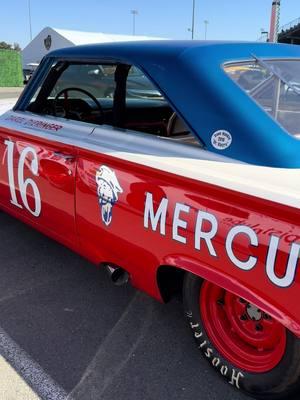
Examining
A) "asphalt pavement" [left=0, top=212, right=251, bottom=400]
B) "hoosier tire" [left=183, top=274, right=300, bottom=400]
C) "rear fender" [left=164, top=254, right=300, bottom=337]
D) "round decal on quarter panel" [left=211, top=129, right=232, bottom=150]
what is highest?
"round decal on quarter panel" [left=211, top=129, right=232, bottom=150]

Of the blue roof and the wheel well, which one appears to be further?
the wheel well

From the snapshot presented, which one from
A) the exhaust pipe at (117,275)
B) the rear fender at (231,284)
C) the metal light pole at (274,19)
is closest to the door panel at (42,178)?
the exhaust pipe at (117,275)

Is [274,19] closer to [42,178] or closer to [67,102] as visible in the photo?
[67,102]

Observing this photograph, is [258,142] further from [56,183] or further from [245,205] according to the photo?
[56,183]

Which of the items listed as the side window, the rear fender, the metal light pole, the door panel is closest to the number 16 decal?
the door panel

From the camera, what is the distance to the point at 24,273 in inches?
138

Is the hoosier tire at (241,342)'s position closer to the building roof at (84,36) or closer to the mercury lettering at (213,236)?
the mercury lettering at (213,236)

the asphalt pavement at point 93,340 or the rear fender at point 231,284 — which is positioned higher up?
the rear fender at point 231,284

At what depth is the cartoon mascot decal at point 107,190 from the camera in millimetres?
2408

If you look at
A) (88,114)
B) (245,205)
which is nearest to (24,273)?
(88,114)

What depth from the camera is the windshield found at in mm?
2207

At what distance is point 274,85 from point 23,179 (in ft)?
5.88

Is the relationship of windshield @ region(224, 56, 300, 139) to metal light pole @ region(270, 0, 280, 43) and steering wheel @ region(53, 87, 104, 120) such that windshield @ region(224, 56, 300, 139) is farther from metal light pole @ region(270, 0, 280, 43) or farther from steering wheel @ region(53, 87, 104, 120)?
metal light pole @ region(270, 0, 280, 43)

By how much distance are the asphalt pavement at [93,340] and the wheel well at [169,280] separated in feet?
1.22
